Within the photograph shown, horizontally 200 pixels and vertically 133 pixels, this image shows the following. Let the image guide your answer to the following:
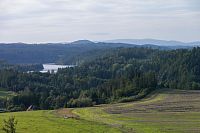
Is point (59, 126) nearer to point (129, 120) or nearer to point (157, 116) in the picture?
point (129, 120)

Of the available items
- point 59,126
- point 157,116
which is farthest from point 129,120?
point 59,126

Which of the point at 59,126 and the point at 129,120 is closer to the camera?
the point at 59,126

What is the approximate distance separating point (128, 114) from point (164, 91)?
4304 cm

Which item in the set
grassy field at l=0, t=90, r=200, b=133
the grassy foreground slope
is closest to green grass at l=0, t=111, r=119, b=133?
grassy field at l=0, t=90, r=200, b=133

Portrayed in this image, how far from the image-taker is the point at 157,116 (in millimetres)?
78688

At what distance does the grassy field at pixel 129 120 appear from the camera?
6222 cm

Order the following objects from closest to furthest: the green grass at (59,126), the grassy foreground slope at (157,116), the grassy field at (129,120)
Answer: the green grass at (59,126)
the grassy field at (129,120)
the grassy foreground slope at (157,116)

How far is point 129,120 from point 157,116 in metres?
7.20

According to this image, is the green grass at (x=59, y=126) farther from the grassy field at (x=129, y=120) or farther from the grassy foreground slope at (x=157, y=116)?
the grassy foreground slope at (x=157, y=116)

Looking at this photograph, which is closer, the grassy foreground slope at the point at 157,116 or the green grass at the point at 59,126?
the green grass at the point at 59,126

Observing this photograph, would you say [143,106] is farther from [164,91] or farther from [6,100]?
[6,100]

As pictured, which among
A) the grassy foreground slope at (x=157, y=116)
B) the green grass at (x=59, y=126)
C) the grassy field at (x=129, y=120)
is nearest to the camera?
the green grass at (x=59, y=126)

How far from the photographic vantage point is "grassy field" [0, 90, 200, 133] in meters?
62.2

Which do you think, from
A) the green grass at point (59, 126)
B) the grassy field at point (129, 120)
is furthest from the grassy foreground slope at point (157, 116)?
the green grass at point (59, 126)
